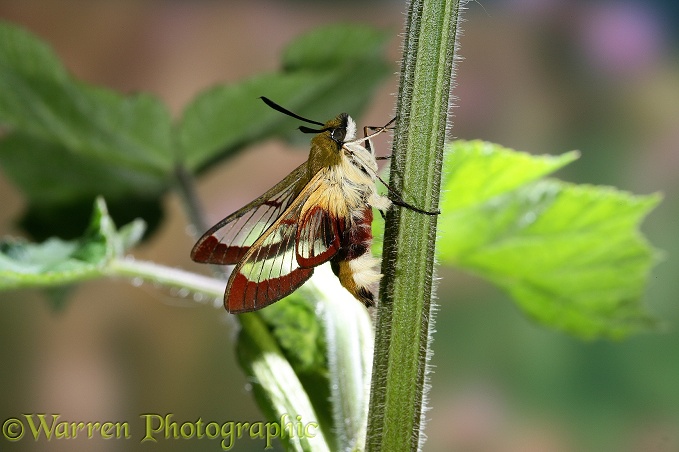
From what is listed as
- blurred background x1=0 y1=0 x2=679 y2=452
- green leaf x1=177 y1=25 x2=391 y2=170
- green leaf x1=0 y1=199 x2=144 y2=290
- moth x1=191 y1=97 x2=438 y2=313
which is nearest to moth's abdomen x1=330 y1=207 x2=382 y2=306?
moth x1=191 y1=97 x2=438 y2=313

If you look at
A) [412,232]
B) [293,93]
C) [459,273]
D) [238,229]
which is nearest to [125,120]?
[293,93]

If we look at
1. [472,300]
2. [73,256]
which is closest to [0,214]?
[472,300]

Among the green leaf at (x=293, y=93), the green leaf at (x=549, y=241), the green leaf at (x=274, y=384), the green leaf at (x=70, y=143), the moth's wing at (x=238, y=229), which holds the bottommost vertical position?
the green leaf at (x=274, y=384)

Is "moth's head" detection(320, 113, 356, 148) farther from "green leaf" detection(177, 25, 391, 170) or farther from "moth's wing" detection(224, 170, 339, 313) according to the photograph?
"green leaf" detection(177, 25, 391, 170)

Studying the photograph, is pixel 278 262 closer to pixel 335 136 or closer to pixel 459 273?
pixel 335 136

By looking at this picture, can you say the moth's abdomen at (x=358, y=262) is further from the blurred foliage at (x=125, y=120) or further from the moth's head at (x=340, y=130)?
the blurred foliage at (x=125, y=120)

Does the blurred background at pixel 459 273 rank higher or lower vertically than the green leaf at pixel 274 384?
higher

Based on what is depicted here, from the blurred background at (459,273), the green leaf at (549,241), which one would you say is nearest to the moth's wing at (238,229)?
the green leaf at (549,241)

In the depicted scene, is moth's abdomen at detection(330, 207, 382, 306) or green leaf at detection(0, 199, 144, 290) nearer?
moth's abdomen at detection(330, 207, 382, 306)
